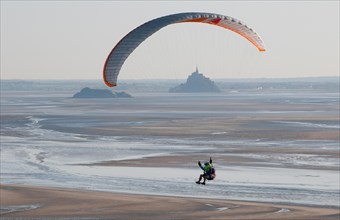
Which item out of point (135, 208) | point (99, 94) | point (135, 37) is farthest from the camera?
point (99, 94)

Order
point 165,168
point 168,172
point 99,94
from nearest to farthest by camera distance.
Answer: point 168,172 < point 165,168 < point 99,94

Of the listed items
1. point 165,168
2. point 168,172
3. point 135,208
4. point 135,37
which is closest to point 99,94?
point 165,168

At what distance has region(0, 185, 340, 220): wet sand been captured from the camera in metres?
33.3

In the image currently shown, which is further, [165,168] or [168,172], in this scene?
[165,168]

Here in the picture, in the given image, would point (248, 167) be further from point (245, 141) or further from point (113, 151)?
point (245, 141)

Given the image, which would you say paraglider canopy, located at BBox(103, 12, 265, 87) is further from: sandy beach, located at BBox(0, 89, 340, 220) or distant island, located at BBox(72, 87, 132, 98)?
distant island, located at BBox(72, 87, 132, 98)

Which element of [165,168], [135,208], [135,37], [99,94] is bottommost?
[135,208]

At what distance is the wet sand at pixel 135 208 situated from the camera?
3331 centimetres

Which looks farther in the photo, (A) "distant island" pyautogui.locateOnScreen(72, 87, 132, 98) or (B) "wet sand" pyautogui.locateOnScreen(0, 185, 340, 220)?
(A) "distant island" pyautogui.locateOnScreen(72, 87, 132, 98)

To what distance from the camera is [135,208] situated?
113ft

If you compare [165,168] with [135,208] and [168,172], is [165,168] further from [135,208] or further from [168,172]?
[135,208]

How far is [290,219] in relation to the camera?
108ft

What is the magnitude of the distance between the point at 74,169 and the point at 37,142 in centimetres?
1542

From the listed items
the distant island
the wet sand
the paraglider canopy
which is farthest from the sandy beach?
the distant island
